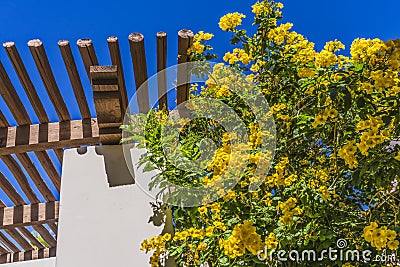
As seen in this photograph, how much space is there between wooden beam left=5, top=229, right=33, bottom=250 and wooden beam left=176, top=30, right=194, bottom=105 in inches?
79.4

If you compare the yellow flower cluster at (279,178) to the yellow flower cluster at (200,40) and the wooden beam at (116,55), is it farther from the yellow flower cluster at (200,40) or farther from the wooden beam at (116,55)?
the wooden beam at (116,55)

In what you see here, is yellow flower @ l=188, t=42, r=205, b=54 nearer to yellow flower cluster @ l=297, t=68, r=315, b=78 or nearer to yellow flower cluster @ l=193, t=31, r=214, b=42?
yellow flower cluster @ l=193, t=31, r=214, b=42

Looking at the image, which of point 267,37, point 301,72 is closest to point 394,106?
point 301,72

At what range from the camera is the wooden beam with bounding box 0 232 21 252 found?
3554 millimetres

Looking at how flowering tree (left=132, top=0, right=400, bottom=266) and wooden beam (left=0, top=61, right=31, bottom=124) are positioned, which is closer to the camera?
flowering tree (left=132, top=0, right=400, bottom=266)

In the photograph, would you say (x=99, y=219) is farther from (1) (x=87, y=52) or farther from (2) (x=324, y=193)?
(2) (x=324, y=193)

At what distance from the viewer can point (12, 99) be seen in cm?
234

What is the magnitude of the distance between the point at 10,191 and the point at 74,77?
1152 millimetres

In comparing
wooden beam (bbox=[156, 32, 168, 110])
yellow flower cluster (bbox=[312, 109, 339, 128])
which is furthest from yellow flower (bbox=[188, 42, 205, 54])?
yellow flower cluster (bbox=[312, 109, 339, 128])

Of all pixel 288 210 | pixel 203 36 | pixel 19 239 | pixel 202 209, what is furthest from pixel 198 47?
pixel 19 239

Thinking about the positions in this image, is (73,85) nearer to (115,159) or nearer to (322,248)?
(115,159)

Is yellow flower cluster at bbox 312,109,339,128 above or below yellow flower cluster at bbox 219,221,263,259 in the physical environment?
above

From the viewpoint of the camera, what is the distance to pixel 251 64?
1919 millimetres

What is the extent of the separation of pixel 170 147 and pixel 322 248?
0.68 m
